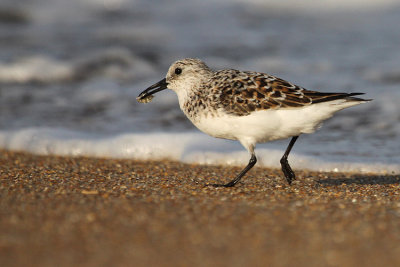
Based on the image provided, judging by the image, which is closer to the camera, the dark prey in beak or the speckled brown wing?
the speckled brown wing

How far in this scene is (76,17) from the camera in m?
14.3

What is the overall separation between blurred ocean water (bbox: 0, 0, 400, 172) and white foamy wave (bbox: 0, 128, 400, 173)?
1cm

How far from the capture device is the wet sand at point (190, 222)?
304 cm

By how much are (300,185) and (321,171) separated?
113cm

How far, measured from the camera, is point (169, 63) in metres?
11.8

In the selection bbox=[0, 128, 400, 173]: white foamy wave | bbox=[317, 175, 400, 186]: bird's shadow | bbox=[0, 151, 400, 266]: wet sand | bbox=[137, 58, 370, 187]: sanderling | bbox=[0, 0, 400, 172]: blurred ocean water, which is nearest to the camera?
bbox=[0, 151, 400, 266]: wet sand

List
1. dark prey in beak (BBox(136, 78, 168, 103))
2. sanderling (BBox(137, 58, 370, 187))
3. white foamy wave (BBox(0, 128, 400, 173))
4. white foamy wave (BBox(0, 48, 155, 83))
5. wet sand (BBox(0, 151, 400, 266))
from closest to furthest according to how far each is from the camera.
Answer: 1. wet sand (BBox(0, 151, 400, 266))
2. sanderling (BBox(137, 58, 370, 187))
3. dark prey in beak (BBox(136, 78, 168, 103))
4. white foamy wave (BBox(0, 128, 400, 173))
5. white foamy wave (BBox(0, 48, 155, 83))

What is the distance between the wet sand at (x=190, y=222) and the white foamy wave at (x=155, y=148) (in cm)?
109

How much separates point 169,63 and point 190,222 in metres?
8.43

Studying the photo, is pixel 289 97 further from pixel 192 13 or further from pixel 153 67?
pixel 192 13

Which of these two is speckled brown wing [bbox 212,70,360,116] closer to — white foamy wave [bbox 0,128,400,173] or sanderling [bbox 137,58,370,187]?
sanderling [bbox 137,58,370,187]

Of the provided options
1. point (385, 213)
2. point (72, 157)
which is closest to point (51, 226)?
point (385, 213)

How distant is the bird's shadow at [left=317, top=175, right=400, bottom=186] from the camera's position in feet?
18.5

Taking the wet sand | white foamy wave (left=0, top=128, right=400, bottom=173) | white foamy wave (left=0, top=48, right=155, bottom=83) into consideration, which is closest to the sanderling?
the wet sand
